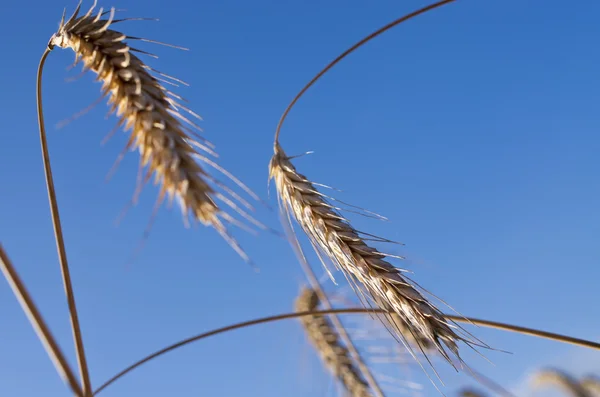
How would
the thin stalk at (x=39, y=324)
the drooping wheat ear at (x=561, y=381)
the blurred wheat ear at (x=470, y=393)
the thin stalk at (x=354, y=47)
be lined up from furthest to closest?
the drooping wheat ear at (x=561, y=381) → the blurred wheat ear at (x=470, y=393) → the thin stalk at (x=354, y=47) → the thin stalk at (x=39, y=324)

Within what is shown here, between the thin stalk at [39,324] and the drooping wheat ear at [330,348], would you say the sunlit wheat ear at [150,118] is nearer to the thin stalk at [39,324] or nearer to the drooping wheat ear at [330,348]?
the thin stalk at [39,324]

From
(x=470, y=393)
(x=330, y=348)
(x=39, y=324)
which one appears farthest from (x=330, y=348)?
(x=39, y=324)

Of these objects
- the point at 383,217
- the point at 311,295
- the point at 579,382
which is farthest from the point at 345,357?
the point at 383,217

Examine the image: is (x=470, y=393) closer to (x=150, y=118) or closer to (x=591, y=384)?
(x=591, y=384)

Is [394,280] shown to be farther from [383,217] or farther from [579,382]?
[579,382]

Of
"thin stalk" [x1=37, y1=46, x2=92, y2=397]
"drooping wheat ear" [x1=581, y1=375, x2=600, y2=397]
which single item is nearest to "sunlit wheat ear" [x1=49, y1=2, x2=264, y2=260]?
"thin stalk" [x1=37, y1=46, x2=92, y2=397]

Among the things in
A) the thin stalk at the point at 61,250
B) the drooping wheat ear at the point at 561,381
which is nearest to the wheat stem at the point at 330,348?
the drooping wheat ear at the point at 561,381
